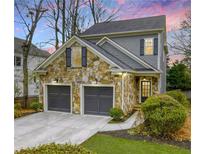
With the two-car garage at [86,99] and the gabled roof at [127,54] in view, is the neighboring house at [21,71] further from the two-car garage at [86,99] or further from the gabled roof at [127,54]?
the gabled roof at [127,54]

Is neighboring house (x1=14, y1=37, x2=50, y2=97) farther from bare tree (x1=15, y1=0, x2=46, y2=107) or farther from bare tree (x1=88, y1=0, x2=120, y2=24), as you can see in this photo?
bare tree (x1=88, y1=0, x2=120, y2=24)

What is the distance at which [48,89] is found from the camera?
7.16m

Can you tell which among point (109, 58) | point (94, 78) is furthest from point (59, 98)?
point (109, 58)

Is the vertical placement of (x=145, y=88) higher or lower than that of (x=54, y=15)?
lower

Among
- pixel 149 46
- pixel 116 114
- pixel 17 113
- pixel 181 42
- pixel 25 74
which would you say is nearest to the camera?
pixel 181 42

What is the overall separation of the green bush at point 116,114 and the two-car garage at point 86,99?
0.51 m

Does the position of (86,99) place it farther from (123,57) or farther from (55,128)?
(123,57)

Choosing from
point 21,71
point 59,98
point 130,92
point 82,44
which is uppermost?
point 82,44

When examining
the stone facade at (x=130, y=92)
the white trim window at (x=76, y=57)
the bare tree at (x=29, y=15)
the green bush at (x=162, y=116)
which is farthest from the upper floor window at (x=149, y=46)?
the bare tree at (x=29, y=15)

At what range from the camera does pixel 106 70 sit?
617 cm

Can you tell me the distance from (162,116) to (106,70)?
2.67 metres

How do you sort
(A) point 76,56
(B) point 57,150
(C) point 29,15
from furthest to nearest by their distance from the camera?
(C) point 29,15 < (A) point 76,56 < (B) point 57,150

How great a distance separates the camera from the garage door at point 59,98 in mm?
6849
